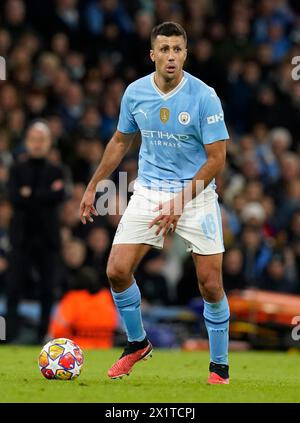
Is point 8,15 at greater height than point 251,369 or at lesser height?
greater

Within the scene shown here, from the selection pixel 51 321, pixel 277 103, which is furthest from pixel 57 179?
pixel 277 103

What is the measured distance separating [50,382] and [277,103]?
12.3m

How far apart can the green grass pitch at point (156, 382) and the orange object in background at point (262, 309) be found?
2497 mm

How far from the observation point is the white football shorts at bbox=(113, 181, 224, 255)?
9.08m

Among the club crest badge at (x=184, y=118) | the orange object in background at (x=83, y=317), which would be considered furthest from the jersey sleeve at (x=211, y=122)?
the orange object in background at (x=83, y=317)

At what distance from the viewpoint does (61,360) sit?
9.13m

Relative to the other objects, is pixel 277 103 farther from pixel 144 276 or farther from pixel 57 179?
pixel 57 179

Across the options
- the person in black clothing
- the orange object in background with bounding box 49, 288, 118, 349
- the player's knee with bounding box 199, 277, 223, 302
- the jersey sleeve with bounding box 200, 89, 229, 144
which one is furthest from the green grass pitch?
the jersey sleeve with bounding box 200, 89, 229, 144

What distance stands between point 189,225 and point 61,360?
1.42 meters

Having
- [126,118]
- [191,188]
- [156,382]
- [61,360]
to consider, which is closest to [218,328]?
[156,382]

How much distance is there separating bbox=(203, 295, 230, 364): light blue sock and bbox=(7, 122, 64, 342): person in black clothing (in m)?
4.89

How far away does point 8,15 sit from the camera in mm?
17750

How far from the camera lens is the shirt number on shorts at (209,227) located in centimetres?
908

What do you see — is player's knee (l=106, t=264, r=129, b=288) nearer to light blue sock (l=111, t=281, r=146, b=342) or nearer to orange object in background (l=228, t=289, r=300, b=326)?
light blue sock (l=111, t=281, r=146, b=342)
